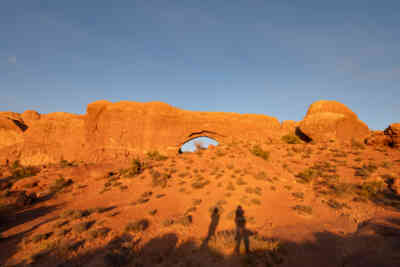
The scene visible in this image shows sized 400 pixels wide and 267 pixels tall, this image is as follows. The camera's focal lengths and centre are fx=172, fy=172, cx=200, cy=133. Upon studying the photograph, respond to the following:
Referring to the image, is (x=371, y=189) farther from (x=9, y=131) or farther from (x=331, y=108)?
(x=9, y=131)

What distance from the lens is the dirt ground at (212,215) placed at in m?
4.75

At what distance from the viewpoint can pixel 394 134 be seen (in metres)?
15.0

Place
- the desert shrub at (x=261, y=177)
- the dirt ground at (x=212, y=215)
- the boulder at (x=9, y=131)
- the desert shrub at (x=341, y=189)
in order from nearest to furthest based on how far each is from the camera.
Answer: the dirt ground at (x=212, y=215), the desert shrub at (x=341, y=189), the desert shrub at (x=261, y=177), the boulder at (x=9, y=131)

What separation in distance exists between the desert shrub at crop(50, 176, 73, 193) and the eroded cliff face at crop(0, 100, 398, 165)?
1033cm

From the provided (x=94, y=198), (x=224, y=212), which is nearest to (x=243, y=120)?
(x=224, y=212)

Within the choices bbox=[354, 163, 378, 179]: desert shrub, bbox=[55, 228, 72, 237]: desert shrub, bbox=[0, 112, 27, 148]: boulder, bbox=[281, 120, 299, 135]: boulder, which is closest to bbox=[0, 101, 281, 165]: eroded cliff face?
bbox=[281, 120, 299, 135]: boulder

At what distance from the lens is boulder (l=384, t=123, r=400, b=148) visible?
14.7m

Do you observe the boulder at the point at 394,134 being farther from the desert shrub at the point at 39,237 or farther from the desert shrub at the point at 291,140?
the desert shrub at the point at 39,237

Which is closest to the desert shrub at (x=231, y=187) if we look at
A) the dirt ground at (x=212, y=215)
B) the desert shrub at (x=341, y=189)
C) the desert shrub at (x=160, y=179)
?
the dirt ground at (x=212, y=215)

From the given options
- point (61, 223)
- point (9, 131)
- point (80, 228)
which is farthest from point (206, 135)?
point (9, 131)

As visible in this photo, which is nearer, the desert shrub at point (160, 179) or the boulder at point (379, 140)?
the desert shrub at point (160, 179)

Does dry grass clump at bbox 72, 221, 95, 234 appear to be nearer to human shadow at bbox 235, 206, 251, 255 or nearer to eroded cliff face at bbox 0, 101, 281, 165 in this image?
human shadow at bbox 235, 206, 251, 255

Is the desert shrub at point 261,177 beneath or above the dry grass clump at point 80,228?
above

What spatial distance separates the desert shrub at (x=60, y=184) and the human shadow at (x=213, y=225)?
10.4 meters
